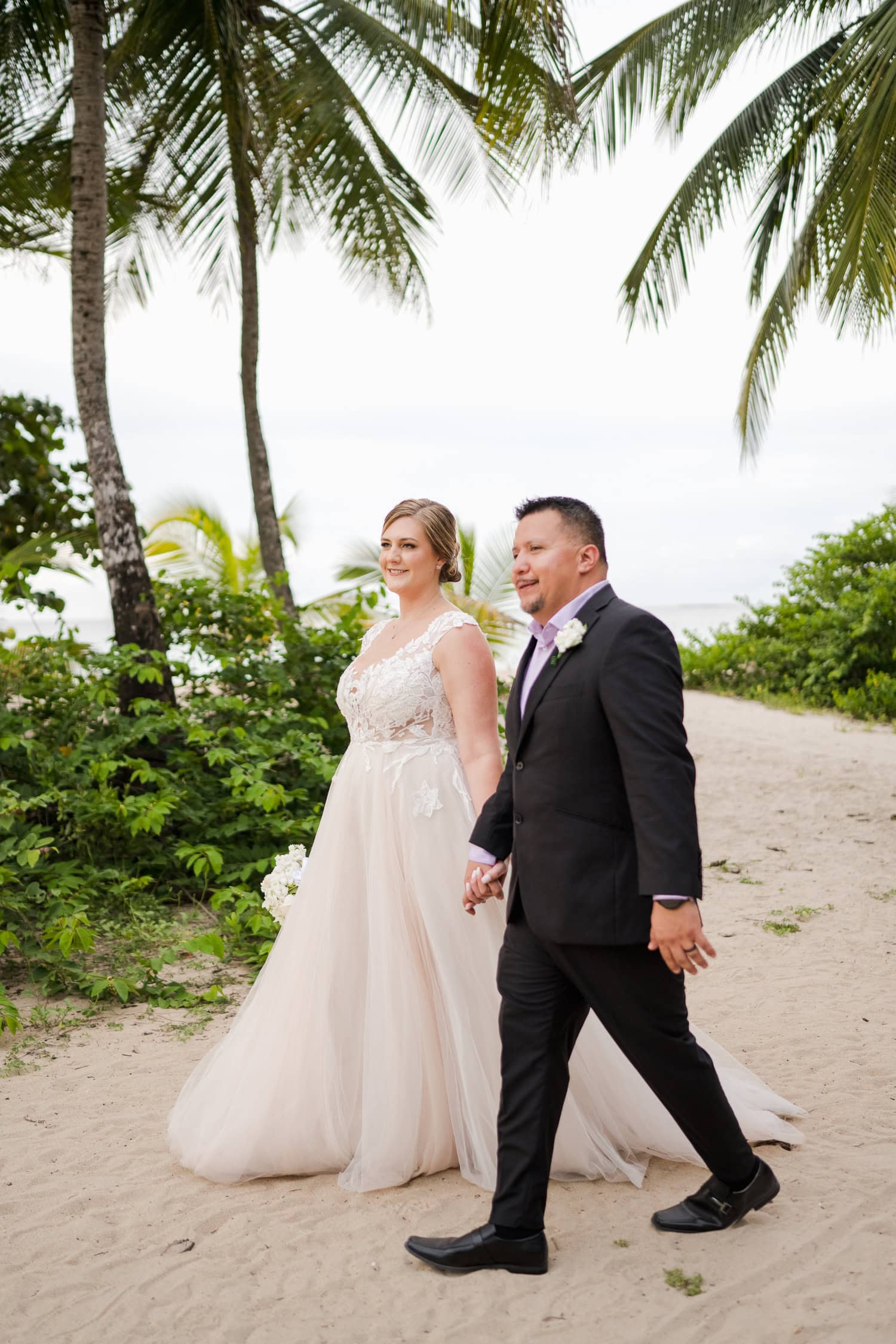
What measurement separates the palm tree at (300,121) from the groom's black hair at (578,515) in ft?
19.7

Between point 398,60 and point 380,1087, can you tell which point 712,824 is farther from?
point 398,60

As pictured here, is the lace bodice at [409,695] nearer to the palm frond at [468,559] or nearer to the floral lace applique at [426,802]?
the floral lace applique at [426,802]

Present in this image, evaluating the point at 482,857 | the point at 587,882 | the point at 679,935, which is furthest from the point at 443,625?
the point at 679,935

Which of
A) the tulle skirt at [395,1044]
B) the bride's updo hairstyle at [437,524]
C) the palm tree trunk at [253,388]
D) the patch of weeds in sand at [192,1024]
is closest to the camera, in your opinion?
the tulle skirt at [395,1044]

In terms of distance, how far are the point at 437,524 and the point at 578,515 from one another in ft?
3.01

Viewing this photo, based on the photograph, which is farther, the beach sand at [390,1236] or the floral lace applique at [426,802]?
the floral lace applique at [426,802]

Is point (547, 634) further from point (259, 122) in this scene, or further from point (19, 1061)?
point (259, 122)

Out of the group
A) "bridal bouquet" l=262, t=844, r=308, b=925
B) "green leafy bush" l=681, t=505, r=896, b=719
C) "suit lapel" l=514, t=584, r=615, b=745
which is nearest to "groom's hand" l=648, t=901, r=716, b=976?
"suit lapel" l=514, t=584, r=615, b=745

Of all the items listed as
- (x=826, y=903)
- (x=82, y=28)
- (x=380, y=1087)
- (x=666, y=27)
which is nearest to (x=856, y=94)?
(x=666, y=27)

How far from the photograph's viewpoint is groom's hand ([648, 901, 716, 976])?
259cm

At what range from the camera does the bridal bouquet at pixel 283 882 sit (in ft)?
14.1

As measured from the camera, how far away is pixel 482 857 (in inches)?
125

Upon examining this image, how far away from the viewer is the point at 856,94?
10016 mm

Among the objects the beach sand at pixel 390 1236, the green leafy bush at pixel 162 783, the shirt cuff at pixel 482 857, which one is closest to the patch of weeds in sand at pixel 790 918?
the beach sand at pixel 390 1236
